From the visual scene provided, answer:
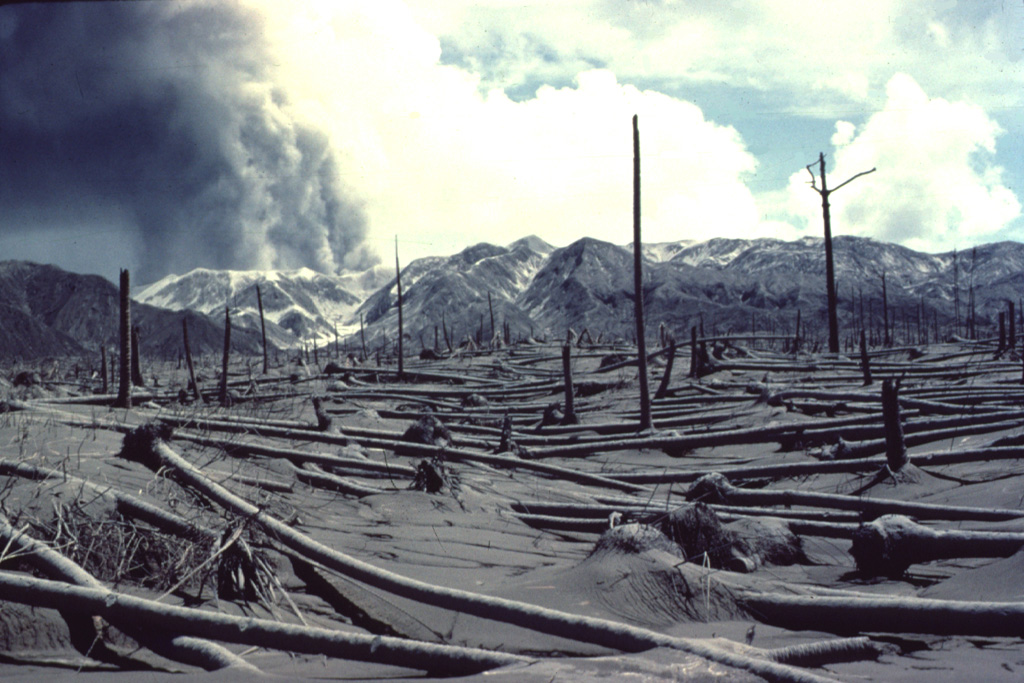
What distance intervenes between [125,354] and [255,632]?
13018 millimetres

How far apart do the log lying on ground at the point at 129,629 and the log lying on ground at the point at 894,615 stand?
2.12 meters

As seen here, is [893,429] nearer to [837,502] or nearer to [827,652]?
[837,502]

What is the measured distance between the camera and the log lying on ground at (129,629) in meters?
2.39

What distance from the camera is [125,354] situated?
13781 mm

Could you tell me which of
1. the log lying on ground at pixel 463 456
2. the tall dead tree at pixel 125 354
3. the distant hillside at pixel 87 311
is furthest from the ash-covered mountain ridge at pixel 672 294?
the log lying on ground at pixel 463 456

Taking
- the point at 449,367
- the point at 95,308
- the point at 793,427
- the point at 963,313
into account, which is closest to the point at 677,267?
the point at 963,313

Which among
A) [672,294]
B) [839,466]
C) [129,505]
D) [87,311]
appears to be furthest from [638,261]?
[87,311]

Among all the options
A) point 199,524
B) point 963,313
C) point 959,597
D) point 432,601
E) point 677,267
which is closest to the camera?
point 432,601

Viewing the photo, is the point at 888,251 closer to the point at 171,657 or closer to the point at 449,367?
the point at 449,367

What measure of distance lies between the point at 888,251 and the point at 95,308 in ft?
627

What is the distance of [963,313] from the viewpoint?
5276 inches

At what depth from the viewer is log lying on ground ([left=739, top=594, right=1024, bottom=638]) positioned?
2.75 meters

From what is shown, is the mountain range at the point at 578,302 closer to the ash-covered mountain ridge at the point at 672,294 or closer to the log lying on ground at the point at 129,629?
the ash-covered mountain ridge at the point at 672,294

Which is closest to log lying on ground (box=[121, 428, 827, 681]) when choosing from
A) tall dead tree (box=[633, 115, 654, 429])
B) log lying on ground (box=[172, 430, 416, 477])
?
log lying on ground (box=[172, 430, 416, 477])
